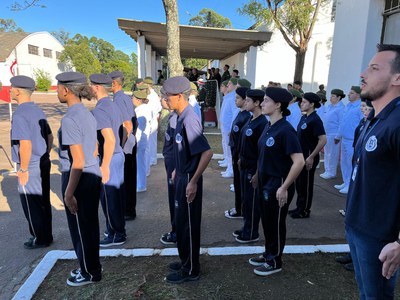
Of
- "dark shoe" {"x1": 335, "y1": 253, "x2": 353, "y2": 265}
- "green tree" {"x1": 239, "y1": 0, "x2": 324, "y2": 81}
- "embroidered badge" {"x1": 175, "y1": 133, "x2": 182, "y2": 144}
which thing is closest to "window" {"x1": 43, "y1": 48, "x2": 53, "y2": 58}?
"green tree" {"x1": 239, "y1": 0, "x2": 324, "y2": 81}

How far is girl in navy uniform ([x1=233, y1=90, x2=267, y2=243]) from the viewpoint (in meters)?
3.84

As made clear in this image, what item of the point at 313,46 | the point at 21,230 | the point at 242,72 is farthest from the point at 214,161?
the point at 313,46

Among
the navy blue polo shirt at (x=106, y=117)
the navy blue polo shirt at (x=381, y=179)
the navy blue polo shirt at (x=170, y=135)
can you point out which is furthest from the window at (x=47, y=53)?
the navy blue polo shirt at (x=381, y=179)

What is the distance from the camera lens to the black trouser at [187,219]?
9.66ft

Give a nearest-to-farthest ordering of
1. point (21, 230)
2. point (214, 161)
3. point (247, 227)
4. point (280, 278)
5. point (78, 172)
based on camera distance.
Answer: point (78, 172) < point (280, 278) < point (247, 227) < point (21, 230) < point (214, 161)

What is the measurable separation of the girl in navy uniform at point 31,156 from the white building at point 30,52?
138 ft

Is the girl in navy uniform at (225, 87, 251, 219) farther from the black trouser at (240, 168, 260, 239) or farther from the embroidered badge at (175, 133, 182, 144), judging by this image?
the embroidered badge at (175, 133, 182, 144)

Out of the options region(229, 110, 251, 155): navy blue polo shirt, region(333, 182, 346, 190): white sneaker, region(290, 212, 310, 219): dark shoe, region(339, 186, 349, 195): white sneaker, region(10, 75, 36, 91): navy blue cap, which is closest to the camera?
region(10, 75, 36, 91): navy blue cap

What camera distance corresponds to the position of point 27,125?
11.3ft

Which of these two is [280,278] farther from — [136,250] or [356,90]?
[356,90]

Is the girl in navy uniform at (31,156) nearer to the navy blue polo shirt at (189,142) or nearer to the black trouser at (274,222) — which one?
the navy blue polo shirt at (189,142)

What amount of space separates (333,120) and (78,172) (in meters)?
6.13

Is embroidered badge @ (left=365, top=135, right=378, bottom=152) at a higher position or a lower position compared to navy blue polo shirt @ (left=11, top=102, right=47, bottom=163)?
higher

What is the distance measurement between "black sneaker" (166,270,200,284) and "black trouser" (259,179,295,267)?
2.80 ft
